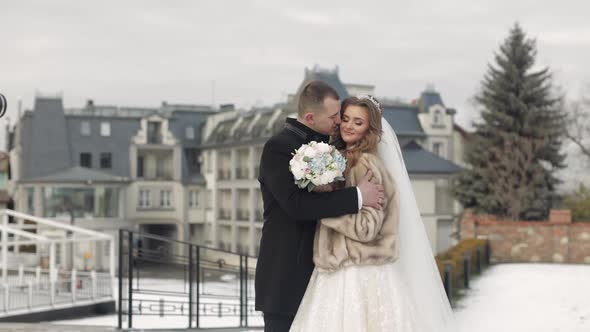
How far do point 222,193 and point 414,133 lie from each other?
1347 centimetres

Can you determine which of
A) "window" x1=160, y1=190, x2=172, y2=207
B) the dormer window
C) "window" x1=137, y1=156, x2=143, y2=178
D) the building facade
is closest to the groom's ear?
the building facade

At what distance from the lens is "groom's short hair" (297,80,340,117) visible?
4293 millimetres

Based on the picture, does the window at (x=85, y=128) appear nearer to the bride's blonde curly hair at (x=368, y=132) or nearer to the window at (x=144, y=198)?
the window at (x=144, y=198)

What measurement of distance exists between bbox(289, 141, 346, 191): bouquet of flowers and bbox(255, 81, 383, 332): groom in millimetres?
84

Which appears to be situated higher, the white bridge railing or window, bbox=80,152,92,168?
window, bbox=80,152,92,168

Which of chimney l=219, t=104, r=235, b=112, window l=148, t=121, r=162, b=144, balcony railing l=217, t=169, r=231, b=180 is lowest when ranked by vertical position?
balcony railing l=217, t=169, r=231, b=180

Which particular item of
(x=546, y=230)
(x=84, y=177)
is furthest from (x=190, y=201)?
(x=546, y=230)

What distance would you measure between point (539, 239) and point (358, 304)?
19.2 m

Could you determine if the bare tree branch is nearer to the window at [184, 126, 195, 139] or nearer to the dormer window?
the dormer window

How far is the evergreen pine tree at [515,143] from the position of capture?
28.5m

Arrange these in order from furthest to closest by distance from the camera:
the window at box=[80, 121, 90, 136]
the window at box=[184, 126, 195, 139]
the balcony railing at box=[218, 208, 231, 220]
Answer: the window at box=[184, 126, 195, 139] → the window at box=[80, 121, 90, 136] → the balcony railing at box=[218, 208, 231, 220]

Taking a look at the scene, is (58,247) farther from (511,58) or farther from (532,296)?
(532,296)

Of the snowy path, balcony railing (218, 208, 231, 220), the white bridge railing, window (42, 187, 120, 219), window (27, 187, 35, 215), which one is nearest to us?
the snowy path

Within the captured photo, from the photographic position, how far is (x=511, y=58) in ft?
98.3
